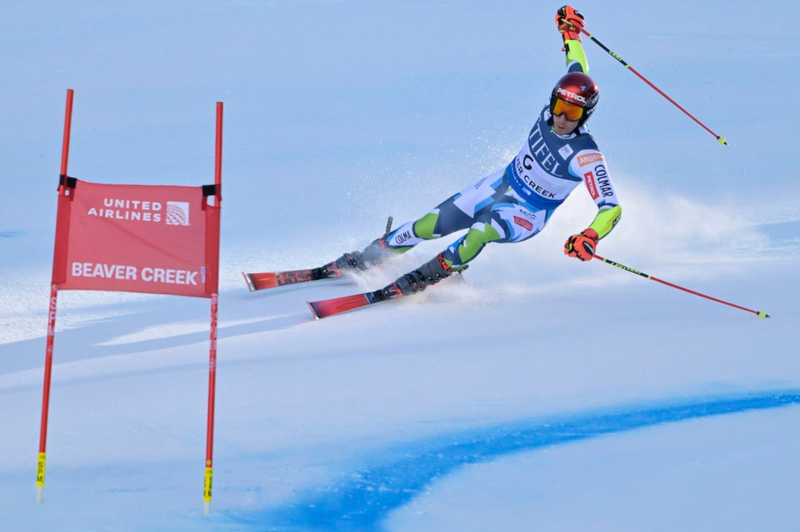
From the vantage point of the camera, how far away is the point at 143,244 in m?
2.90

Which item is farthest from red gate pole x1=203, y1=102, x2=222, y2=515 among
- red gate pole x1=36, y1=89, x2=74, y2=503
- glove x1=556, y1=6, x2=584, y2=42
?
glove x1=556, y1=6, x2=584, y2=42

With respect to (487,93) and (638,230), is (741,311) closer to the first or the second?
(638,230)

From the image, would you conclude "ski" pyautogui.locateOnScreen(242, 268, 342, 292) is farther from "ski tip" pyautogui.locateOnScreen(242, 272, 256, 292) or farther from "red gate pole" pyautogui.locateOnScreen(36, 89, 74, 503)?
"red gate pole" pyautogui.locateOnScreen(36, 89, 74, 503)

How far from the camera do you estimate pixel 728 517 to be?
2791mm

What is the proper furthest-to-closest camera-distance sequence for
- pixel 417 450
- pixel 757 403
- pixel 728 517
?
pixel 757 403 < pixel 417 450 < pixel 728 517

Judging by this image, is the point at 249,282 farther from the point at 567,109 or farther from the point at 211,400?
the point at 211,400

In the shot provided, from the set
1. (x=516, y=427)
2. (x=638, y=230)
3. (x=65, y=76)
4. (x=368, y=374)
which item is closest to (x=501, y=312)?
(x=368, y=374)

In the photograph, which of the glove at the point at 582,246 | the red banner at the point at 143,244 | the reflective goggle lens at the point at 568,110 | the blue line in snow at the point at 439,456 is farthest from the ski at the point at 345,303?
Result: the red banner at the point at 143,244

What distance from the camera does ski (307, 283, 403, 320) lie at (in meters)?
4.75

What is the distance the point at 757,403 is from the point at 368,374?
1526mm

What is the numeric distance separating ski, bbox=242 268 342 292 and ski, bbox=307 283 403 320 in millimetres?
452

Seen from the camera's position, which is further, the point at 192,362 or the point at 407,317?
the point at 407,317

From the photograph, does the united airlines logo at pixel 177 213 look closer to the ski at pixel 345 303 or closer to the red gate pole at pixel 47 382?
the red gate pole at pixel 47 382

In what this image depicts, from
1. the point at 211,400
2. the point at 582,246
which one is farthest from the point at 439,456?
the point at 582,246
